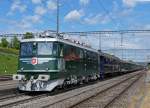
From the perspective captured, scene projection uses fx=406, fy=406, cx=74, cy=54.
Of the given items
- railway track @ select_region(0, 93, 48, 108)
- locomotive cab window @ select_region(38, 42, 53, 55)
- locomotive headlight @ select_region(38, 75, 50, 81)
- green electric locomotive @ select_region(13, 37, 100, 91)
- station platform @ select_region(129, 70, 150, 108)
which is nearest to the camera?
railway track @ select_region(0, 93, 48, 108)

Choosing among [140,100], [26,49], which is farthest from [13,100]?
[140,100]

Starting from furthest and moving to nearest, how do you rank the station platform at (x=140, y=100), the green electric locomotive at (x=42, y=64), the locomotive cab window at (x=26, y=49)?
the locomotive cab window at (x=26, y=49) < the green electric locomotive at (x=42, y=64) < the station platform at (x=140, y=100)

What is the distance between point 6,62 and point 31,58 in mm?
52063

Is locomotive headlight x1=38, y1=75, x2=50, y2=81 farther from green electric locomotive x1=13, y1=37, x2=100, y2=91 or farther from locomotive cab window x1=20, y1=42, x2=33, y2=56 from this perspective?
locomotive cab window x1=20, y1=42, x2=33, y2=56

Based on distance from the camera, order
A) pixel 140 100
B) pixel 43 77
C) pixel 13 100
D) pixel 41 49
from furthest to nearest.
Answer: pixel 41 49, pixel 43 77, pixel 140 100, pixel 13 100

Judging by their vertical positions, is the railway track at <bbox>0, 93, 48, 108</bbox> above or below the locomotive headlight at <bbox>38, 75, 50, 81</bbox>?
below

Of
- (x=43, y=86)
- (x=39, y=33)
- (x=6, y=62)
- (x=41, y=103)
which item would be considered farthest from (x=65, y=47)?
(x=6, y=62)

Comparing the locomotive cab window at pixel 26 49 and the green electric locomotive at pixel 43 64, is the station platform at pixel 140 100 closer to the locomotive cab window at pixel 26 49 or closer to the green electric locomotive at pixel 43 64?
the green electric locomotive at pixel 43 64

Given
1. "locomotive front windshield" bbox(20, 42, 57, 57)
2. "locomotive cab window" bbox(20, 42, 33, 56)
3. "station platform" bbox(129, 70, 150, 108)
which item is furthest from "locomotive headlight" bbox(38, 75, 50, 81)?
"station platform" bbox(129, 70, 150, 108)

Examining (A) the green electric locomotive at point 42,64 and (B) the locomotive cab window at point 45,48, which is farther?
(B) the locomotive cab window at point 45,48

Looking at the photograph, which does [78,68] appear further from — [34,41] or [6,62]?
[6,62]

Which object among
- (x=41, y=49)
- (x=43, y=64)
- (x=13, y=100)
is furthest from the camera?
(x=41, y=49)

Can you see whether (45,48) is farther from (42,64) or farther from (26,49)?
(26,49)

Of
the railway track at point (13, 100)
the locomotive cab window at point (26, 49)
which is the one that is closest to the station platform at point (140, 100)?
the railway track at point (13, 100)
